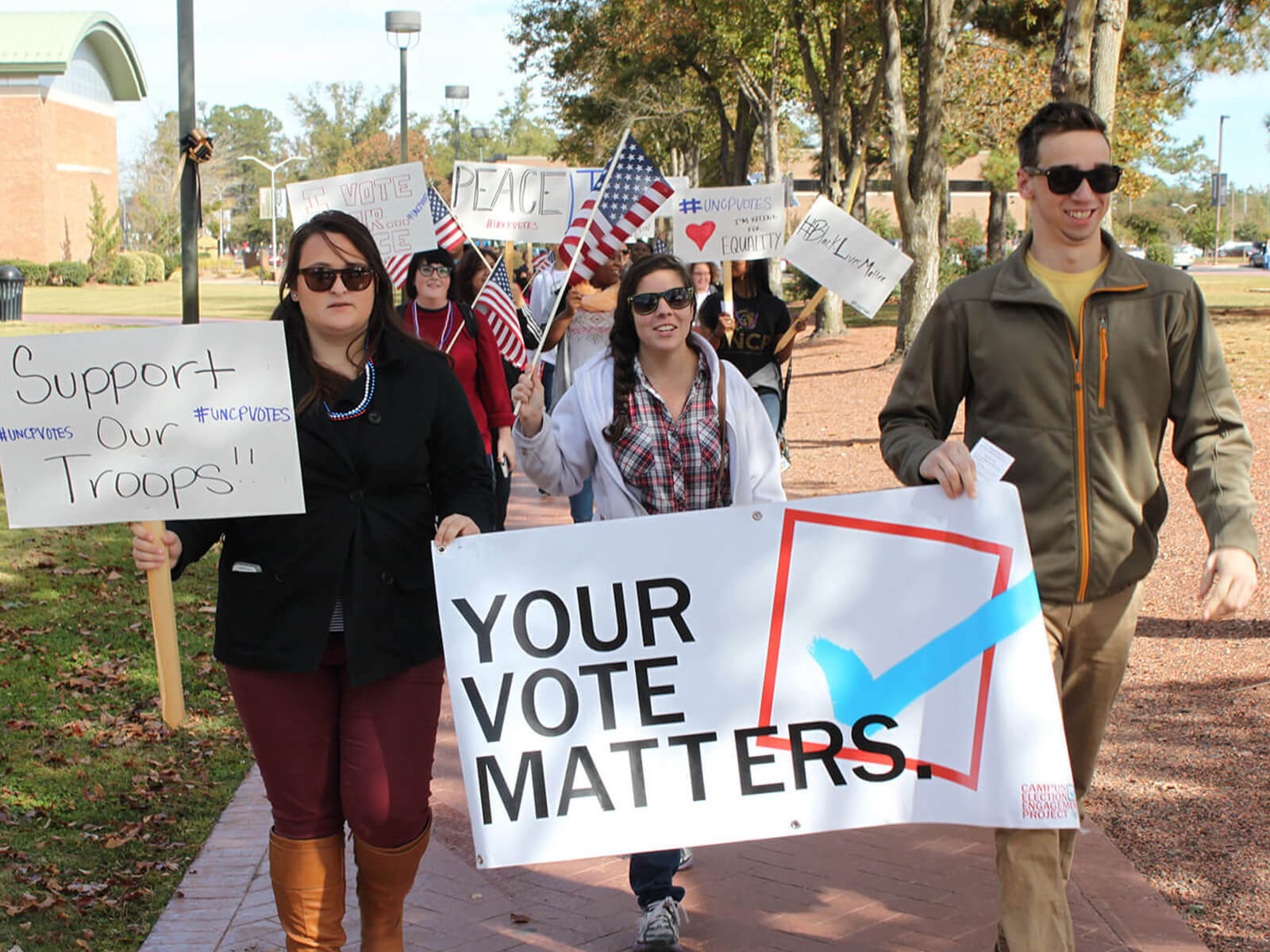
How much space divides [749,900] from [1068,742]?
1.20 meters

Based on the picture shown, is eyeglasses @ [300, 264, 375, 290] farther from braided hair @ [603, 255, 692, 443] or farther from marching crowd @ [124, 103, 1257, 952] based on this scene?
braided hair @ [603, 255, 692, 443]

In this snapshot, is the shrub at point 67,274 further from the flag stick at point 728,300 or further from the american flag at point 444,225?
the flag stick at point 728,300

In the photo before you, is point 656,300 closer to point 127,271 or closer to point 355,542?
point 355,542

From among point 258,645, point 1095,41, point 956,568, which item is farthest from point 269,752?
point 1095,41

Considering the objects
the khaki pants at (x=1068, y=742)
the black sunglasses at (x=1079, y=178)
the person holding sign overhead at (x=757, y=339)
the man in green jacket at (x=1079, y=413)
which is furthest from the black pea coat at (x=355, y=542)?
the person holding sign overhead at (x=757, y=339)

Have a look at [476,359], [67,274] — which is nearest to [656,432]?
[476,359]

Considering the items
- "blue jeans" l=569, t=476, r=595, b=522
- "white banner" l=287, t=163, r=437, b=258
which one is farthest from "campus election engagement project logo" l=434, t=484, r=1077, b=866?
"white banner" l=287, t=163, r=437, b=258

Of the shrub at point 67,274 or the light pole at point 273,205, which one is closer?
the light pole at point 273,205

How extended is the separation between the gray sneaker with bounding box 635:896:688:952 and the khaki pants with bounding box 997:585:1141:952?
0.91 metres

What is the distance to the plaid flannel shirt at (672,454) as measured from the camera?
396 centimetres

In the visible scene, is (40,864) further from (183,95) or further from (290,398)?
(183,95)

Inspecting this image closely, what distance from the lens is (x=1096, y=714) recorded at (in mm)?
3578

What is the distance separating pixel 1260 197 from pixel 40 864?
184652mm

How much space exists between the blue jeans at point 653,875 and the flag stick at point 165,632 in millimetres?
→ 1337
